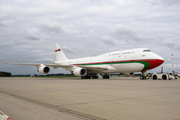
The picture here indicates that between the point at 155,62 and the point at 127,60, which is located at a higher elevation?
the point at 127,60

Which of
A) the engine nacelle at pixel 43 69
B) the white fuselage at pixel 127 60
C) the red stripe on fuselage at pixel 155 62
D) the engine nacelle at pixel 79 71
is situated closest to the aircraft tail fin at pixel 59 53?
the engine nacelle at pixel 43 69

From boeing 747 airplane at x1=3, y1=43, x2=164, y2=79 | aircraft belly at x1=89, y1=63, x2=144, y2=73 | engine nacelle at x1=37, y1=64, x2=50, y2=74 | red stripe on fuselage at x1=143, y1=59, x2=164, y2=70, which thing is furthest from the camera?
engine nacelle at x1=37, y1=64, x2=50, y2=74

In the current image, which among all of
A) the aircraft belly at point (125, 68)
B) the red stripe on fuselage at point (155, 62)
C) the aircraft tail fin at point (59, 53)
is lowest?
the aircraft belly at point (125, 68)

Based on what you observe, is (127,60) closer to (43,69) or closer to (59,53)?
(43,69)

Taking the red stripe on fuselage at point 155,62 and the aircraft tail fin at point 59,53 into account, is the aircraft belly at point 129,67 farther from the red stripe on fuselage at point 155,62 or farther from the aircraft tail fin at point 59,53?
the aircraft tail fin at point 59,53

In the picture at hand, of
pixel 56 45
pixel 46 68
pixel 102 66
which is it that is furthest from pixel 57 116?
pixel 56 45

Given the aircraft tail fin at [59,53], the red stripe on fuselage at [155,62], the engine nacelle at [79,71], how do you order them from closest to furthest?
the red stripe on fuselage at [155,62]
the engine nacelle at [79,71]
the aircraft tail fin at [59,53]

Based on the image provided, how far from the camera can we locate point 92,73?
112 ft

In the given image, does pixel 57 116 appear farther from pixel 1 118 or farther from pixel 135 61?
pixel 135 61

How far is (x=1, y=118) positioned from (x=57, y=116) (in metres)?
1.51

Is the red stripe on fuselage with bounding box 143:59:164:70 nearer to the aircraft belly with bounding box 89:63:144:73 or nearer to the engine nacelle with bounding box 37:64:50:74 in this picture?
the aircraft belly with bounding box 89:63:144:73

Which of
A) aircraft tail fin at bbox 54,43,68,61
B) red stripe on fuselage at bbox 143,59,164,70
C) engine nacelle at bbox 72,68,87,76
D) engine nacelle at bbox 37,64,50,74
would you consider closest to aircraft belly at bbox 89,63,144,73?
red stripe on fuselage at bbox 143,59,164,70

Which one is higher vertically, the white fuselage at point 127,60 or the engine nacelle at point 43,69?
the white fuselage at point 127,60

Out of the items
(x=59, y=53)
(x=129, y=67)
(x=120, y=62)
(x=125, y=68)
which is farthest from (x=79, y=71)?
(x=59, y=53)
